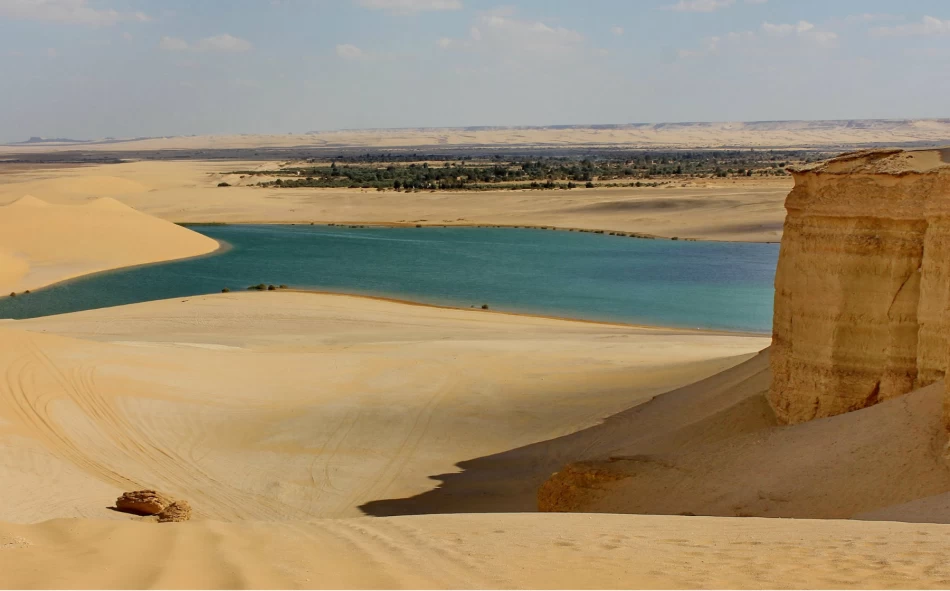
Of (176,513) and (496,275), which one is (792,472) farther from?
(496,275)

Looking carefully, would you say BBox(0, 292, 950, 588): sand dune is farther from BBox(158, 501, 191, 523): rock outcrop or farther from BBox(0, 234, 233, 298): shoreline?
BBox(0, 234, 233, 298): shoreline

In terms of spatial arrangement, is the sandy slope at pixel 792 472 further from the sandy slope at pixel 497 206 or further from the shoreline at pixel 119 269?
the sandy slope at pixel 497 206

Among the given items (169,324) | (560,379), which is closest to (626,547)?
(560,379)

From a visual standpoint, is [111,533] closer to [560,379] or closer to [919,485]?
[919,485]

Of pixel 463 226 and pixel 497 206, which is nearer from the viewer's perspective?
pixel 463 226

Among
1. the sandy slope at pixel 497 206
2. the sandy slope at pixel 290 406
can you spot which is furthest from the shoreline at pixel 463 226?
the sandy slope at pixel 290 406

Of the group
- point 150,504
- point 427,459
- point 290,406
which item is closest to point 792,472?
point 427,459
